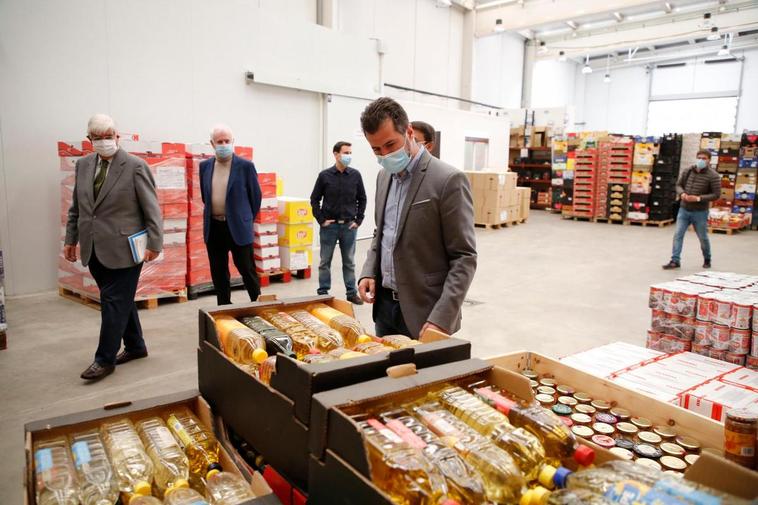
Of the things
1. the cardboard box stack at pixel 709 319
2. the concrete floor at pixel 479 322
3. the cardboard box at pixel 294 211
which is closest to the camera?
the cardboard box stack at pixel 709 319

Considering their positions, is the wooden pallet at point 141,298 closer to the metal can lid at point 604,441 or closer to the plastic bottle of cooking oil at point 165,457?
the plastic bottle of cooking oil at point 165,457

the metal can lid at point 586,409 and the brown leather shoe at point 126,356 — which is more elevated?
the metal can lid at point 586,409

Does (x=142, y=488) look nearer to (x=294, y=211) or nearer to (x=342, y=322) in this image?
(x=342, y=322)

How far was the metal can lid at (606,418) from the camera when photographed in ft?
6.17

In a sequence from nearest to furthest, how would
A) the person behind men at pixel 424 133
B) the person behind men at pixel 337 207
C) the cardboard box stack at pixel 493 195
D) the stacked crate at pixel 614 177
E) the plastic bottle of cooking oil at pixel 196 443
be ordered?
the plastic bottle of cooking oil at pixel 196 443, the person behind men at pixel 424 133, the person behind men at pixel 337 207, the cardboard box stack at pixel 493 195, the stacked crate at pixel 614 177

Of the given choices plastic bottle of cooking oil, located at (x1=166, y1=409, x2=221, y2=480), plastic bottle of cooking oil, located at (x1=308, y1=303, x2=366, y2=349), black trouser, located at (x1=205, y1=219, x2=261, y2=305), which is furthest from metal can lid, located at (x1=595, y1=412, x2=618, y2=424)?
black trouser, located at (x1=205, y1=219, x2=261, y2=305)

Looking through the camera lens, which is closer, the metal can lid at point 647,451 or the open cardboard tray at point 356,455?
the open cardboard tray at point 356,455

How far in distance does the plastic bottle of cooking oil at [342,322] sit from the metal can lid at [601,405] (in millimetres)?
924

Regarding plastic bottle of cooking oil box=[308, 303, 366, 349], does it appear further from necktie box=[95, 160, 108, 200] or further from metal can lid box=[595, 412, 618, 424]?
necktie box=[95, 160, 108, 200]

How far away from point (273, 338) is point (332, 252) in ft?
14.8

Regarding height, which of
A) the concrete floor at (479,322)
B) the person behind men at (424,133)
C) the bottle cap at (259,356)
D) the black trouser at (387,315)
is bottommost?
the concrete floor at (479,322)

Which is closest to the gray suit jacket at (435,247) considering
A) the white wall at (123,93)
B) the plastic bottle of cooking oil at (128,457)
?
the plastic bottle of cooking oil at (128,457)

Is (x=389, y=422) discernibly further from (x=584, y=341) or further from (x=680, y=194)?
(x=680, y=194)

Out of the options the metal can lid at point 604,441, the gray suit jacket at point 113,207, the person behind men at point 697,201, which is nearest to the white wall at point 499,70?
the person behind men at point 697,201
